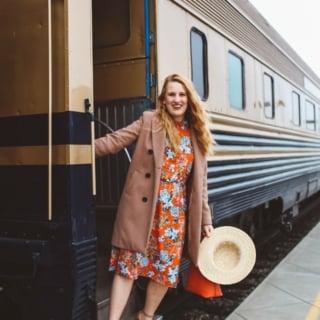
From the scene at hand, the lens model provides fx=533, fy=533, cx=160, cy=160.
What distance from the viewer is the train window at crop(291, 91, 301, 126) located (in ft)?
26.4

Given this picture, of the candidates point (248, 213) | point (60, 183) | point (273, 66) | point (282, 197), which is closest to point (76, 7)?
point (60, 183)

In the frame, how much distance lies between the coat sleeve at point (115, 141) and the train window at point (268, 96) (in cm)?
356

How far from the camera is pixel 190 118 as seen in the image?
3.12 m

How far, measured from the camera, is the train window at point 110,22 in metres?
3.84

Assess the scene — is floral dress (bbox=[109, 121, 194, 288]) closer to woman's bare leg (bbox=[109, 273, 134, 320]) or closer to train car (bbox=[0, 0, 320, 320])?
woman's bare leg (bbox=[109, 273, 134, 320])

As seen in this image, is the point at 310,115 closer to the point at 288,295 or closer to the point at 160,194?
the point at 288,295

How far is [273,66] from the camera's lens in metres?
6.89

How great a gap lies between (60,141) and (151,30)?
132cm

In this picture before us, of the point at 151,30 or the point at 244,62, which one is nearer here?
the point at 151,30

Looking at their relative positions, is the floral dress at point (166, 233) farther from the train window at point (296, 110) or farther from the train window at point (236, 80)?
the train window at point (296, 110)

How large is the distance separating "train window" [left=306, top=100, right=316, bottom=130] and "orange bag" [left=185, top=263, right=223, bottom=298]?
676cm

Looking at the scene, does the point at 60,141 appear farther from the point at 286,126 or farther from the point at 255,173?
the point at 286,126

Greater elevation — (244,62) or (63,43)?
(244,62)

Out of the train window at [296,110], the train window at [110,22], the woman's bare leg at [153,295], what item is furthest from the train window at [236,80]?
the train window at [296,110]
